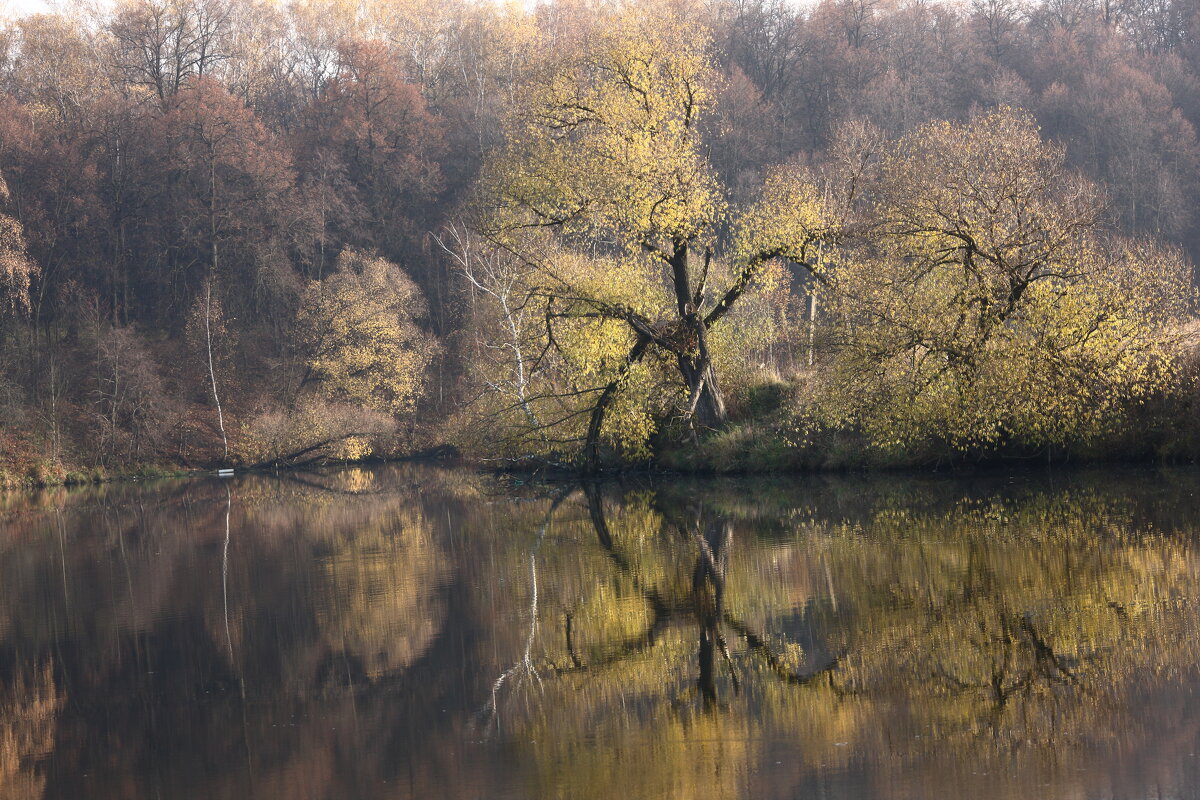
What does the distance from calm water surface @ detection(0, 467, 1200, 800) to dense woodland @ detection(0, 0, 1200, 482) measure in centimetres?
475

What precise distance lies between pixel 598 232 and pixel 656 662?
20.4m

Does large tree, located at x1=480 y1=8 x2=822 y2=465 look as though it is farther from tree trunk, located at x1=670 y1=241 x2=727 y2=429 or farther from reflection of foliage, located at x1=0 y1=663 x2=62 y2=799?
reflection of foliage, located at x1=0 y1=663 x2=62 y2=799

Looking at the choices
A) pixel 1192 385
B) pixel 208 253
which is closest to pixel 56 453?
pixel 208 253

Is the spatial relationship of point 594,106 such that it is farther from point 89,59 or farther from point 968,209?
point 89,59

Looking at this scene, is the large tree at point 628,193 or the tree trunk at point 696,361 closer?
the large tree at point 628,193

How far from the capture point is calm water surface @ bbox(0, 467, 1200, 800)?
7.03 meters

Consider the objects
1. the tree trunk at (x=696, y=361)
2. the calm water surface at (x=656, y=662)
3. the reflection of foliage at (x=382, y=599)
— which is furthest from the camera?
the tree trunk at (x=696, y=361)

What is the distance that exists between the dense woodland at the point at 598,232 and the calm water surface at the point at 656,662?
4749 millimetres

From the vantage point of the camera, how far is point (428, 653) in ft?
35.9

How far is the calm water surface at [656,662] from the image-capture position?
7031 mm

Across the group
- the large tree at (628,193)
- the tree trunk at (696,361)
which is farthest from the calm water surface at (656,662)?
the tree trunk at (696,361)

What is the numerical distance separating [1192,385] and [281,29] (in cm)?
6784

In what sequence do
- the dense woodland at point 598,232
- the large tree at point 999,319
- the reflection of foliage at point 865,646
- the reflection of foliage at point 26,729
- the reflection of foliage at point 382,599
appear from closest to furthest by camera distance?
1. the reflection of foliage at point 865,646
2. the reflection of foliage at point 26,729
3. the reflection of foliage at point 382,599
4. the large tree at point 999,319
5. the dense woodland at point 598,232

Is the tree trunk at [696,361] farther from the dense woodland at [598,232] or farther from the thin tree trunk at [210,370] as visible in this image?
the thin tree trunk at [210,370]
